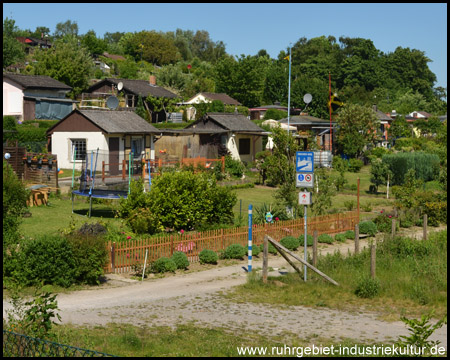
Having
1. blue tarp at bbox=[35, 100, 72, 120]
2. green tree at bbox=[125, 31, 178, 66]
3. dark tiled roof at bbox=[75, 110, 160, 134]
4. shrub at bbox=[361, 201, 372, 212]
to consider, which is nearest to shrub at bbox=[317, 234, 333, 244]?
shrub at bbox=[361, 201, 372, 212]

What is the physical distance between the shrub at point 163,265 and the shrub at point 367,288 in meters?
5.60

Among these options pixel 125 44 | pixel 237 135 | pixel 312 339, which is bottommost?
pixel 312 339

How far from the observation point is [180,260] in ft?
65.6

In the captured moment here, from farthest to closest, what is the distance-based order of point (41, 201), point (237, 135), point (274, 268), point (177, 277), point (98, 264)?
point (237, 135) → point (41, 201) → point (274, 268) → point (177, 277) → point (98, 264)

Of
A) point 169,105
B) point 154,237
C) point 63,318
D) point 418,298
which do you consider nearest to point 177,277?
point 154,237

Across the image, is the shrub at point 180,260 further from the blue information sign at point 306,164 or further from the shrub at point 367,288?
the shrub at point 367,288

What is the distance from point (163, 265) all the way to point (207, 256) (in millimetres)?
1803

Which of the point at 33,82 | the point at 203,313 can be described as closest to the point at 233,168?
the point at 33,82

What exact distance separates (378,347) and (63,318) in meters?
6.43

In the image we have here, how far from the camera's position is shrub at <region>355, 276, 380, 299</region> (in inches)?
648

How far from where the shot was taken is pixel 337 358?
11.4 metres

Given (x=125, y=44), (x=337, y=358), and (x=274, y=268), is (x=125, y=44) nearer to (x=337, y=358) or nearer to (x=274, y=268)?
(x=274, y=268)

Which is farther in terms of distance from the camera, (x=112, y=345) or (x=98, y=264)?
(x=98, y=264)

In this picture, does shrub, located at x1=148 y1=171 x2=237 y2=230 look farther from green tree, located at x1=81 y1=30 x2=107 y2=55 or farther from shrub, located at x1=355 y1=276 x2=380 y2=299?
green tree, located at x1=81 y1=30 x2=107 y2=55
